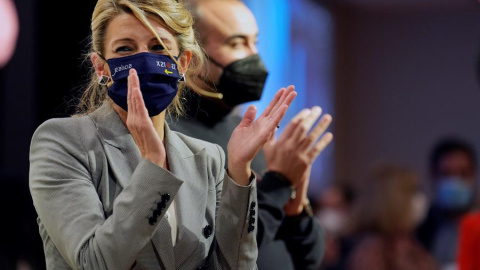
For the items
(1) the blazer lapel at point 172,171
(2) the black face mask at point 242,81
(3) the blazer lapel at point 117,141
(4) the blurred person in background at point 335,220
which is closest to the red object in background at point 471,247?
(2) the black face mask at point 242,81

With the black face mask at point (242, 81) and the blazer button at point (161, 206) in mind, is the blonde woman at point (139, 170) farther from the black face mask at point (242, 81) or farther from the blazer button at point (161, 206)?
the black face mask at point (242, 81)

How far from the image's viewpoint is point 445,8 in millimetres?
10289

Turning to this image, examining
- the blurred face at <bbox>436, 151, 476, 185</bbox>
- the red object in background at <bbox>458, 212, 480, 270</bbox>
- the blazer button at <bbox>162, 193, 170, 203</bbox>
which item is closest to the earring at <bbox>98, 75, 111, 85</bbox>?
the blazer button at <bbox>162, 193, 170, 203</bbox>

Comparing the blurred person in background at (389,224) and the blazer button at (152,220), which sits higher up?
the blazer button at (152,220)

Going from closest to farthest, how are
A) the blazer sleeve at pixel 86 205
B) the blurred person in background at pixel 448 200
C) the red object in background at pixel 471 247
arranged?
1. the blazer sleeve at pixel 86 205
2. the red object in background at pixel 471 247
3. the blurred person in background at pixel 448 200

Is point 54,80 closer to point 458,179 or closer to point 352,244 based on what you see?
point 352,244

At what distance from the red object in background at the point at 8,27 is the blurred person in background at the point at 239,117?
88.0 inches

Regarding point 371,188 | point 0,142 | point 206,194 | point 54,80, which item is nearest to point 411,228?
point 371,188

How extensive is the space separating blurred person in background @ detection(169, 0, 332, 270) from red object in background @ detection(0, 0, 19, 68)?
7.33 feet

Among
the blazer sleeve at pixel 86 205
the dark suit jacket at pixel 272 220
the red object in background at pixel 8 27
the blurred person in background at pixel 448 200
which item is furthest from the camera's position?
the blurred person in background at pixel 448 200

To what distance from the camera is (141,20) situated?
4.99 ft

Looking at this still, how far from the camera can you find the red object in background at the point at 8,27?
416cm

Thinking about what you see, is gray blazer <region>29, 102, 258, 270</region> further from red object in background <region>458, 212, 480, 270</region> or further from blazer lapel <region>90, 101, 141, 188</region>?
red object in background <region>458, 212, 480, 270</region>

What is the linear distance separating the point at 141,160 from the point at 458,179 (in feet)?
12.8
